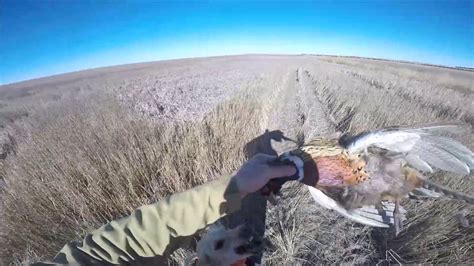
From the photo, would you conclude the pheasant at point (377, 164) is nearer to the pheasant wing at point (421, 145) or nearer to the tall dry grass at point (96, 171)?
the pheasant wing at point (421, 145)

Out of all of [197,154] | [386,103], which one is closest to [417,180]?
[197,154]

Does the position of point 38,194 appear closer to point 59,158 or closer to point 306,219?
point 59,158

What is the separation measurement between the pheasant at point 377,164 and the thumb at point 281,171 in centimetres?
15

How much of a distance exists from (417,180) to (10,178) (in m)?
3.15

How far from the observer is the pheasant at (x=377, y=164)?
5.07ft

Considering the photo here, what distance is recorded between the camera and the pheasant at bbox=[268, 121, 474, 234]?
154 centimetres

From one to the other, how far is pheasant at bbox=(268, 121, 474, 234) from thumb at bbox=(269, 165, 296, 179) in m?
0.15

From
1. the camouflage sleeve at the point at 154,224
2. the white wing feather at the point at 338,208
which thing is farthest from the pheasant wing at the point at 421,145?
the camouflage sleeve at the point at 154,224

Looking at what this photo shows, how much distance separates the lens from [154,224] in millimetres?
1014

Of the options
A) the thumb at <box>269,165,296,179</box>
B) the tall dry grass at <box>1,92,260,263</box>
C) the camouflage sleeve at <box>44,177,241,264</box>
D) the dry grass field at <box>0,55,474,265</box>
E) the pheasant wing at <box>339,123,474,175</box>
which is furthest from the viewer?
the tall dry grass at <box>1,92,260,263</box>

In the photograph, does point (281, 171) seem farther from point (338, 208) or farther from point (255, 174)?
point (338, 208)

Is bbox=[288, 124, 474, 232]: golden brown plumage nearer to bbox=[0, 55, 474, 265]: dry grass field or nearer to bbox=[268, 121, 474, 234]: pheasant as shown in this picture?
bbox=[268, 121, 474, 234]: pheasant

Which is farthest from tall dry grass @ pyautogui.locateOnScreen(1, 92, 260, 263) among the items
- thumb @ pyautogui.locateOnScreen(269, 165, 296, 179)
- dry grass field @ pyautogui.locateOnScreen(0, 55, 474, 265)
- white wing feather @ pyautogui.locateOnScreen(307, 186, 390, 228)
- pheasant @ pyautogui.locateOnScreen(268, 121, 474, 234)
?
thumb @ pyautogui.locateOnScreen(269, 165, 296, 179)

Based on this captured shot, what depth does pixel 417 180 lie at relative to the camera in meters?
1.78
